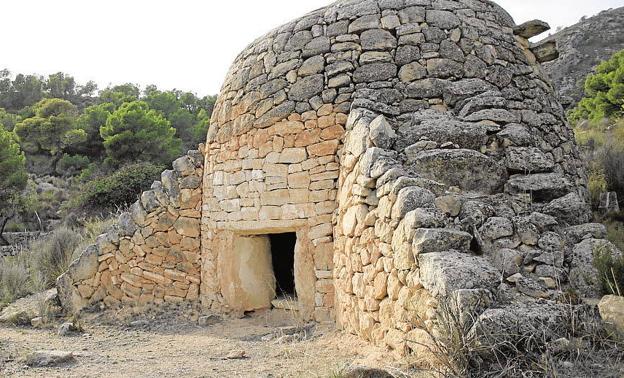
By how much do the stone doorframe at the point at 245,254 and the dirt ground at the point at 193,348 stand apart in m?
0.24

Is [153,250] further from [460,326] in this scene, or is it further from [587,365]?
[587,365]

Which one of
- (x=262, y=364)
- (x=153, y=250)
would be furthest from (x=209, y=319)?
(x=262, y=364)

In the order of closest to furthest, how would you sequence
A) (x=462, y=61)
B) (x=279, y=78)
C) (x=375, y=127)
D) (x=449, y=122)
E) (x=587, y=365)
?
(x=587, y=365) < (x=375, y=127) < (x=449, y=122) < (x=462, y=61) < (x=279, y=78)

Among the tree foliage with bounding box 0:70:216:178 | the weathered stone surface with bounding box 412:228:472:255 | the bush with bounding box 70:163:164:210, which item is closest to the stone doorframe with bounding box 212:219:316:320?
the weathered stone surface with bounding box 412:228:472:255

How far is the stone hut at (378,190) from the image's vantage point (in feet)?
10.6

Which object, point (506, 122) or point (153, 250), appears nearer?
point (506, 122)

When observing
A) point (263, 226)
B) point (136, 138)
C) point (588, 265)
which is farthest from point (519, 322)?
point (136, 138)

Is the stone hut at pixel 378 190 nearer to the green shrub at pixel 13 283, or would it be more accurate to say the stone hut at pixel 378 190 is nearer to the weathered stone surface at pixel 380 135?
the weathered stone surface at pixel 380 135

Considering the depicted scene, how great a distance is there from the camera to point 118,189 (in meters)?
14.8

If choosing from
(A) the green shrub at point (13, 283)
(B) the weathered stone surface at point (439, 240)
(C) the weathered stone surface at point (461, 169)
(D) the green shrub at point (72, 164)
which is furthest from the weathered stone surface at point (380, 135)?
(D) the green shrub at point (72, 164)

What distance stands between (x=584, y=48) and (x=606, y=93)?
27.1 ft

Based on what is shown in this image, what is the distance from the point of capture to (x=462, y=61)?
5.16 metres

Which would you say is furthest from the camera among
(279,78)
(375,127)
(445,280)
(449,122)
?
(279,78)

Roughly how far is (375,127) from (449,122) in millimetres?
745
